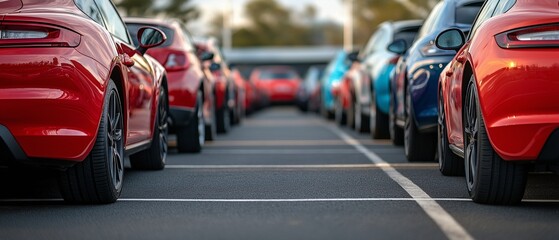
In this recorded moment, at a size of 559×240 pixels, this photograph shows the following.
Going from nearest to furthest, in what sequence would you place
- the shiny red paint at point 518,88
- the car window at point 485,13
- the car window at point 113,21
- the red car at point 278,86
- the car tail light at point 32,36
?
the shiny red paint at point 518,88 → the car tail light at point 32,36 → the car window at point 485,13 → the car window at point 113,21 → the red car at point 278,86

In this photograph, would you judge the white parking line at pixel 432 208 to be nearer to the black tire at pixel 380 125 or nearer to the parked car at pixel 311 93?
the black tire at pixel 380 125

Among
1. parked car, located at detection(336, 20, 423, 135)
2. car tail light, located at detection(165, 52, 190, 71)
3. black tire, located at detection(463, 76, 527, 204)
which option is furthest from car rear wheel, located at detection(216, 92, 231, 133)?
black tire, located at detection(463, 76, 527, 204)

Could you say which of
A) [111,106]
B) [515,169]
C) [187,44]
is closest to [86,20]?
[111,106]

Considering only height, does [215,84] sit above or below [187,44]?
below

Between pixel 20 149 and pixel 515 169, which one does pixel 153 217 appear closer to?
pixel 20 149

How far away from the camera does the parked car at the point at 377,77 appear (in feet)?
54.4

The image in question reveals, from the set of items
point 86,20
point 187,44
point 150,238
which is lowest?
point 187,44

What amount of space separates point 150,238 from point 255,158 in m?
6.99

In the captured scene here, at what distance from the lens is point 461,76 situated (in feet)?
29.1

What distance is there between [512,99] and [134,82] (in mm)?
3233

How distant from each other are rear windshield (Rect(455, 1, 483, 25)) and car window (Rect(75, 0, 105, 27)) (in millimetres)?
4037

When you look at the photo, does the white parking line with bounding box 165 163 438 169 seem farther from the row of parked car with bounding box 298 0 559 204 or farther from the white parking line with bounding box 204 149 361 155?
the white parking line with bounding box 204 149 361 155

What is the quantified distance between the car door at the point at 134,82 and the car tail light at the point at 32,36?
103cm

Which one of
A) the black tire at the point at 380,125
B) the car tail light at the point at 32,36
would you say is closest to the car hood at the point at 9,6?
the car tail light at the point at 32,36
